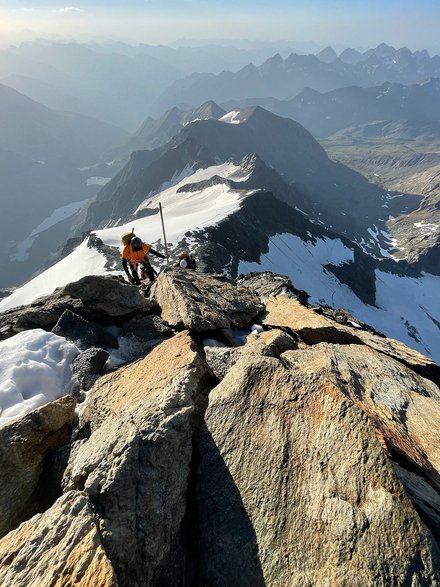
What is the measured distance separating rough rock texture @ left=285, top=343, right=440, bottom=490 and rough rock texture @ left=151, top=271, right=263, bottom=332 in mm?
3301

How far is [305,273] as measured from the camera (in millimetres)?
98125

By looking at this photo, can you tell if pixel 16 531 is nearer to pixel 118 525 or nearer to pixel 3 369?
pixel 118 525

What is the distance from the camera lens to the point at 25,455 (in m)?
7.66

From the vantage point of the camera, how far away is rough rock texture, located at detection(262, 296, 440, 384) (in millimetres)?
13311

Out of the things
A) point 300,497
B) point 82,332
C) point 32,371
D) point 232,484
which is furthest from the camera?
point 82,332

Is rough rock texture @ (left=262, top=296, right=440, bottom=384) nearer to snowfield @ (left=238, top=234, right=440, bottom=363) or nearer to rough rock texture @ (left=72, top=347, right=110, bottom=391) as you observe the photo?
rough rock texture @ (left=72, top=347, right=110, bottom=391)

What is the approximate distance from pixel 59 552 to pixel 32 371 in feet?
20.4

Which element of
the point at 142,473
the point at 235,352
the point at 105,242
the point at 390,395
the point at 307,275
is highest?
the point at 142,473

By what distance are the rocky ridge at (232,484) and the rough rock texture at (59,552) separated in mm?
19

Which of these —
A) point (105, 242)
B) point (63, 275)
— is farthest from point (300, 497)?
point (105, 242)

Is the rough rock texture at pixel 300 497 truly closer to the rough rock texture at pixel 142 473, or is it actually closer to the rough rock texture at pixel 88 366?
the rough rock texture at pixel 142 473

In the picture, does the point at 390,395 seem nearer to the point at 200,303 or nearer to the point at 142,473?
the point at 142,473

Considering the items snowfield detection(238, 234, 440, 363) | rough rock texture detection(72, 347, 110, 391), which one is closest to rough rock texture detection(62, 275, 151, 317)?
rough rock texture detection(72, 347, 110, 391)

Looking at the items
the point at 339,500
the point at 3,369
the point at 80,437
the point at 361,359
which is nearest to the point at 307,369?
the point at 361,359
